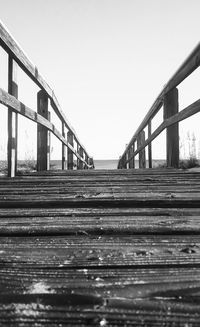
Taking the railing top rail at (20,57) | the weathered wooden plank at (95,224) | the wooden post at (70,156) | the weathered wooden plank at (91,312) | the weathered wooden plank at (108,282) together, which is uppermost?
the railing top rail at (20,57)

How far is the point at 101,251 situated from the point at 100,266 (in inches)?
5.1

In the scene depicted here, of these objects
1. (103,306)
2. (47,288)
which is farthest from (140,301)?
A: (47,288)

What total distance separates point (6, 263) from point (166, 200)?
3.87 ft

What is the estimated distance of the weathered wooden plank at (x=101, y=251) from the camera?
3.37 ft

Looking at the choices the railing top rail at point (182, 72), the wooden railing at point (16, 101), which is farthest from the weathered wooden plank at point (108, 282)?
the railing top rail at point (182, 72)

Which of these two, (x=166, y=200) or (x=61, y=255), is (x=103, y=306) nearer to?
(x=61, y=255)

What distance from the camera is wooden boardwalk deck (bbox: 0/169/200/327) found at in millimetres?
758

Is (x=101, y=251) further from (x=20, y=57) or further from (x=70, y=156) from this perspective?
(x=70, y=156)

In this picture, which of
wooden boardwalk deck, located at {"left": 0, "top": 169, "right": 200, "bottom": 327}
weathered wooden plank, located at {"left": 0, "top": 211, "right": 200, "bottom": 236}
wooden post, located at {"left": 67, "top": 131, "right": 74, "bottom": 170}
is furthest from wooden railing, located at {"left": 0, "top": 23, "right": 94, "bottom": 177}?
wooden post, located at {"left": 67, "top": 131, "right": 74, "bottom": 170}

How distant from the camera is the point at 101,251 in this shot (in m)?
1.13

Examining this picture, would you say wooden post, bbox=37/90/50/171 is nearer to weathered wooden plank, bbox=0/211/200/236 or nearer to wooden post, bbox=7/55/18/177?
wooden post, bbox=7/55/18/177

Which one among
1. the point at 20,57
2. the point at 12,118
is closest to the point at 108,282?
the point at 12,118

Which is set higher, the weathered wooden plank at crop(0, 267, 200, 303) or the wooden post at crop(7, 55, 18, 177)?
the wooden post at crop(7, 55, 18, 177)

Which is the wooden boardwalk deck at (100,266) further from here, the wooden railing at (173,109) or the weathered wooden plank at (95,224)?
the wooden railing at (173,109)
